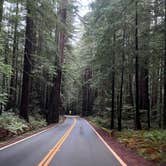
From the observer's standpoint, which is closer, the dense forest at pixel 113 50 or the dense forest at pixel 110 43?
the dense forest at pixel 113 50

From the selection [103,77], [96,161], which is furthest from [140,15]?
[96,161]

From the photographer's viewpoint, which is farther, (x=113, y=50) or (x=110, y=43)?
(x=110, y=43)

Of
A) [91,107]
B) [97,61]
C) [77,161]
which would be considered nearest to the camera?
[77,161]

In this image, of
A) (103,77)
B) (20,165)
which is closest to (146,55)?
(103,77)

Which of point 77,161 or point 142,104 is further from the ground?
point 142,104

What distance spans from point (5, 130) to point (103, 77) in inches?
533

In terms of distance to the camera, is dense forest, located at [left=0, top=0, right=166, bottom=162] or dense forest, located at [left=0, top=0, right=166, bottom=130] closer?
dense forest, located at [left=0, top=0, right=166, bottom=162]

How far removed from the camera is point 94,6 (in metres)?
24.3

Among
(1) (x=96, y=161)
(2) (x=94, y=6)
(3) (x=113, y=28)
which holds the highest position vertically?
(2) (x=94, y=6)

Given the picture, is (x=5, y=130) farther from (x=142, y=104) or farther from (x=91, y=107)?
(x=91, y=107)

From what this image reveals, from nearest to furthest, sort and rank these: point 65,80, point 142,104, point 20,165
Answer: point 20,165 → point 142,104 → point 65,80

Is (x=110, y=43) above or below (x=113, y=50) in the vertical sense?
above

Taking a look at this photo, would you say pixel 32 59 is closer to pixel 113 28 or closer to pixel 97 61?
pixel 97 61

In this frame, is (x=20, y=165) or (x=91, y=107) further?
(x=91, y=107)
